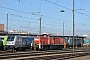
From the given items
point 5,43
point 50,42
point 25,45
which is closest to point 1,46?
point 5,43

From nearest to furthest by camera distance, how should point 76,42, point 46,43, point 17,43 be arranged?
point 17,43, point 46,43, point 76,42

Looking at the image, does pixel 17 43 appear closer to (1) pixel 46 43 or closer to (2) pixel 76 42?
(1) pixel 46 43

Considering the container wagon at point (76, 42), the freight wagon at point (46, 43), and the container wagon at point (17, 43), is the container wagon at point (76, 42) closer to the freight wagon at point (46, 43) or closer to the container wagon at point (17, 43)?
the freight wagon at point (46, 43)

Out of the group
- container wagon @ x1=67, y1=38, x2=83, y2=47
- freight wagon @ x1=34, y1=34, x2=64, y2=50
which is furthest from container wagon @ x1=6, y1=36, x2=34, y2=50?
container wagon @ x1=67, y1=38, x2=83, y2=47

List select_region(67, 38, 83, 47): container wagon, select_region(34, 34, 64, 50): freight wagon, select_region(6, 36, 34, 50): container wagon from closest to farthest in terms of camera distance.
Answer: select_region(6, 36, 34, 50): container wagon
select_region(34, 34, 64, 50): freight wagon
select_region(67, 38, 83, 47): container wagon

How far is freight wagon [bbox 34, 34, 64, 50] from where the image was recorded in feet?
134

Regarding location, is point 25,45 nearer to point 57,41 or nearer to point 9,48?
point 9,48

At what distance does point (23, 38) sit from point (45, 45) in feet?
15.3

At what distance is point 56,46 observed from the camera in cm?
4475

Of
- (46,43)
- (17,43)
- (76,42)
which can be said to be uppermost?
(17,43)

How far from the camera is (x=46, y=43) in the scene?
42.8m

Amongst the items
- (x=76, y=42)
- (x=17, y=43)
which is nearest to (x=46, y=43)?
(x=17, y=43)

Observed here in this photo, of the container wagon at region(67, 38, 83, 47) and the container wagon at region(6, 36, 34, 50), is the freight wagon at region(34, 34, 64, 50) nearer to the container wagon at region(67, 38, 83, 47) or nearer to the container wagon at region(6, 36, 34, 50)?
the container wagon at region(6, 36, 34, 50)

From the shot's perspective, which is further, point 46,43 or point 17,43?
point 46,43
